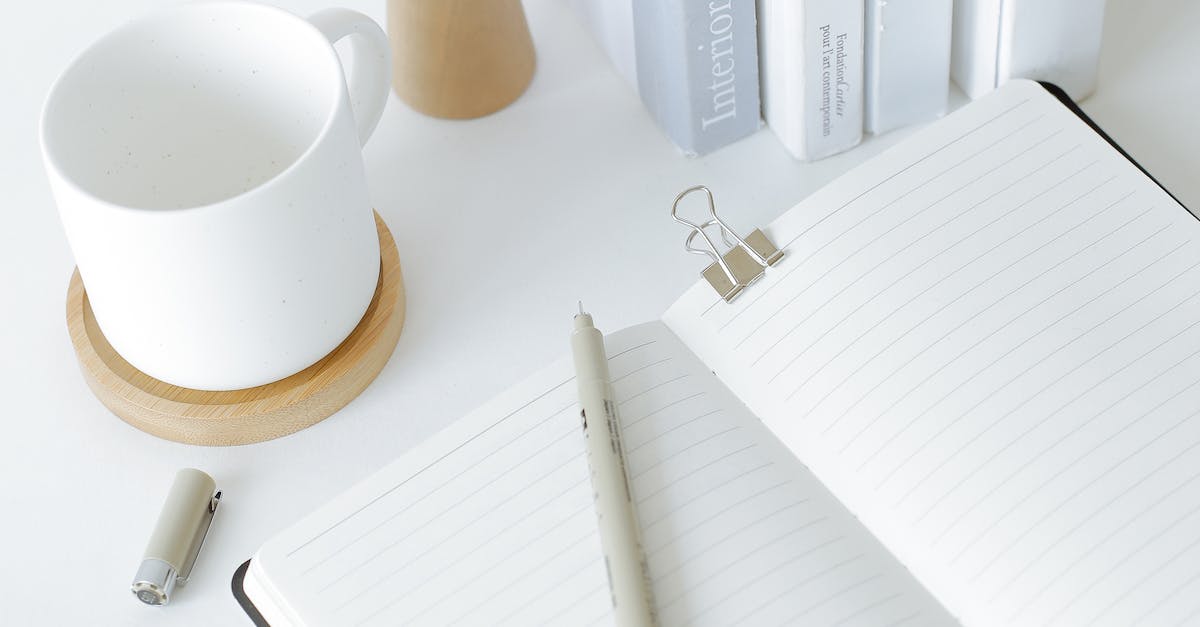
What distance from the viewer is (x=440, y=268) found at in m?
0.70

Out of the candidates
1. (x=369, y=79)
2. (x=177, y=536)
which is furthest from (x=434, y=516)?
(x=369, y=79)

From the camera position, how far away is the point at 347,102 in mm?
576

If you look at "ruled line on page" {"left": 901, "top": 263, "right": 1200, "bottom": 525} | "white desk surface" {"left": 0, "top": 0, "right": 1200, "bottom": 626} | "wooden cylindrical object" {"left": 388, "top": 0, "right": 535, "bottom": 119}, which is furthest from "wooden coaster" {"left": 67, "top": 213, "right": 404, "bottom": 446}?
"ruled line on page" {"left": 901, "top": 263, "right": 1200, "bottom": 525}

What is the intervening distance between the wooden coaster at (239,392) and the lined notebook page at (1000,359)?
0.48 ft

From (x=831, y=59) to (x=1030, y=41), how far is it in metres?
0.10

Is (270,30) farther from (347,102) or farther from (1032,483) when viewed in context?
(1032,483)

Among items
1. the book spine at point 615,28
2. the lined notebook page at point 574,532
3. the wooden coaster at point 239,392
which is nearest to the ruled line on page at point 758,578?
the lined notebook page at point 574,532

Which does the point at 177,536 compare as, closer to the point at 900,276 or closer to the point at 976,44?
the point at 900,276

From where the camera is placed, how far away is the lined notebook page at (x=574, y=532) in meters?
0.52

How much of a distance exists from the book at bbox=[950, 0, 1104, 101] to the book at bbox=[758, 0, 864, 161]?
6 cm

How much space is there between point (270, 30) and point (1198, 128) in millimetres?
448

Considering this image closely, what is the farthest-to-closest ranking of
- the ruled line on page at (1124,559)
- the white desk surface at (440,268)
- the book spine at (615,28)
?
the book spine at (615,28)
the white desk surface at (440,268)
the ruled line on page at (1124,559)

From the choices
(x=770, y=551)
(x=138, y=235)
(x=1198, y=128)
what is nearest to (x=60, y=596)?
(x=138, y=235)

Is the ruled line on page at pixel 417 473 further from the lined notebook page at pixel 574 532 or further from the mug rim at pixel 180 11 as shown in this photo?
the mug rim at pixel 180 11
